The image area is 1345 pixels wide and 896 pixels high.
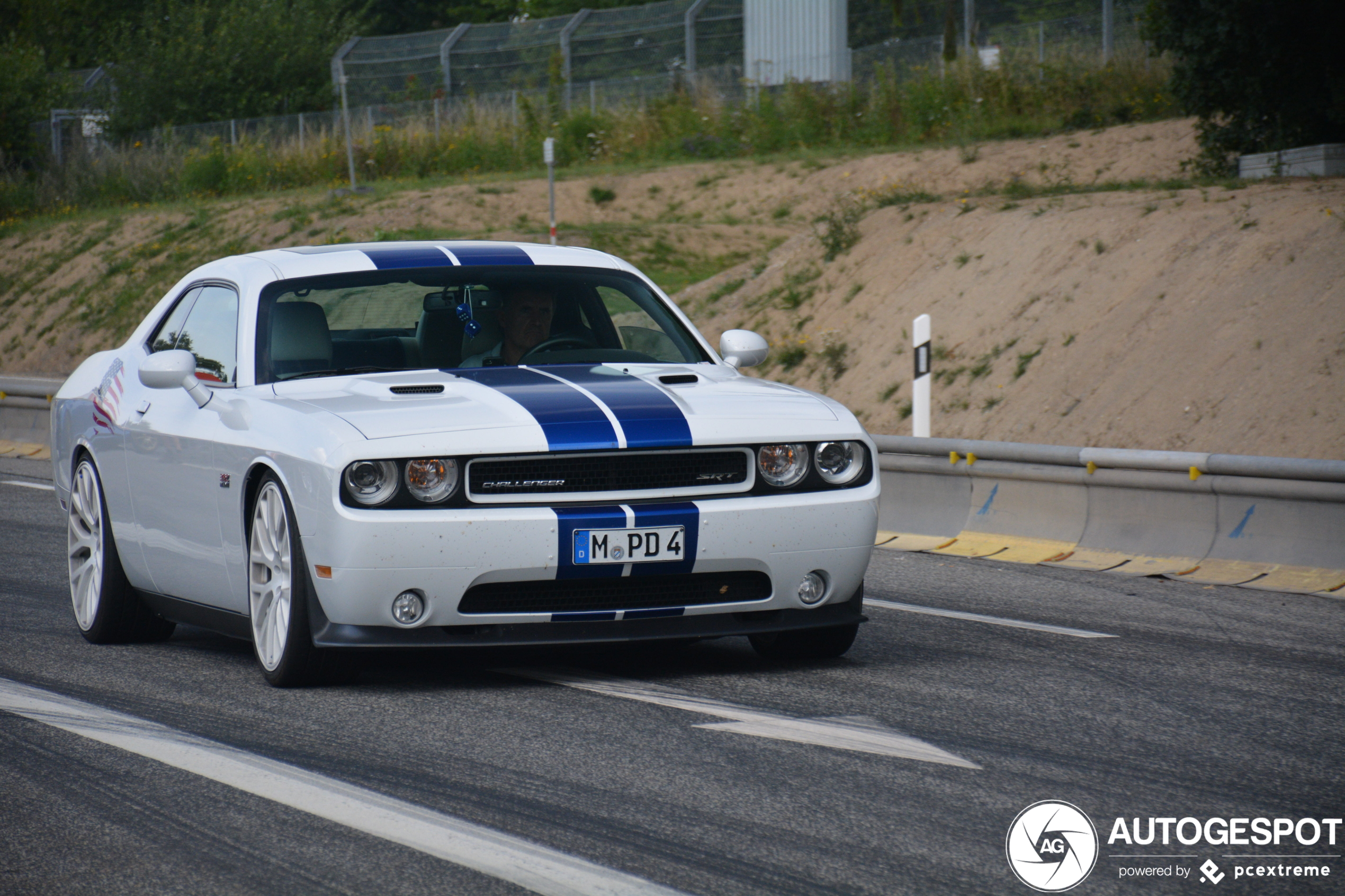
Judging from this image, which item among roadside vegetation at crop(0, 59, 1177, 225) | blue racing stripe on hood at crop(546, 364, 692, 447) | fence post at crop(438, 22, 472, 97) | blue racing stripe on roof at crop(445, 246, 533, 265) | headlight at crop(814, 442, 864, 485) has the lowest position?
headlight at crop(814, 442, 864, 485)

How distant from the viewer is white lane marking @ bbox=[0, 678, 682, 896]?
12.6 feet

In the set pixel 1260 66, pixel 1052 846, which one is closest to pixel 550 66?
pixel 1260 66

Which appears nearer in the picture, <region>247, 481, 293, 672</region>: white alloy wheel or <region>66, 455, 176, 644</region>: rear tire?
<region>247, 481, 293, 672</region>: white alloy wheel

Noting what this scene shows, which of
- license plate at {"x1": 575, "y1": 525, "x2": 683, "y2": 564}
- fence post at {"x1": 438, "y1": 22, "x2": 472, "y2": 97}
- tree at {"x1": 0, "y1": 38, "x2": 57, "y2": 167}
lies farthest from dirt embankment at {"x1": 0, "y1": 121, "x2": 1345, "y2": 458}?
tree at {"x1": 0, "y1": 38, "x2": 57, "y2": 167}

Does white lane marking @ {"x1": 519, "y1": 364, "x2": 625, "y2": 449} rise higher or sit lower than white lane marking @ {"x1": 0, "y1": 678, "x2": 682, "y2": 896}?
higher

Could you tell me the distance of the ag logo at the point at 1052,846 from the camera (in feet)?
12.7

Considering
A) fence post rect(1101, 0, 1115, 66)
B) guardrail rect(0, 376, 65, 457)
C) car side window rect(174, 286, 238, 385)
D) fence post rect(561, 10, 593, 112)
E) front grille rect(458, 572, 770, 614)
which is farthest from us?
fence post rect(561, 10, 593, 112)

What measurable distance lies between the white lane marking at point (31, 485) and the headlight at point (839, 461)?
10.3 meters

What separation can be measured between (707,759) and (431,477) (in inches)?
56.3

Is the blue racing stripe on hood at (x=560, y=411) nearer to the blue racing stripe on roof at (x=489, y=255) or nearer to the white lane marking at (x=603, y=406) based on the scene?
the white lane marking at (x=603, y=406)

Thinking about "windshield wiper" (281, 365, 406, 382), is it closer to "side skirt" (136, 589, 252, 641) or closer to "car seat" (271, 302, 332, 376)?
"car seat" (271, 302, 332, 376)

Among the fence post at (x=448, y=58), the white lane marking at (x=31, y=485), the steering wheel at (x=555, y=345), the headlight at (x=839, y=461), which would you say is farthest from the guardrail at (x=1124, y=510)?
the fence post at (x=448, y=58)

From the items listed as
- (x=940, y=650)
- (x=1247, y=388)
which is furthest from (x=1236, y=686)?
(x=1247, y=388)

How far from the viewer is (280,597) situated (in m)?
6.17
